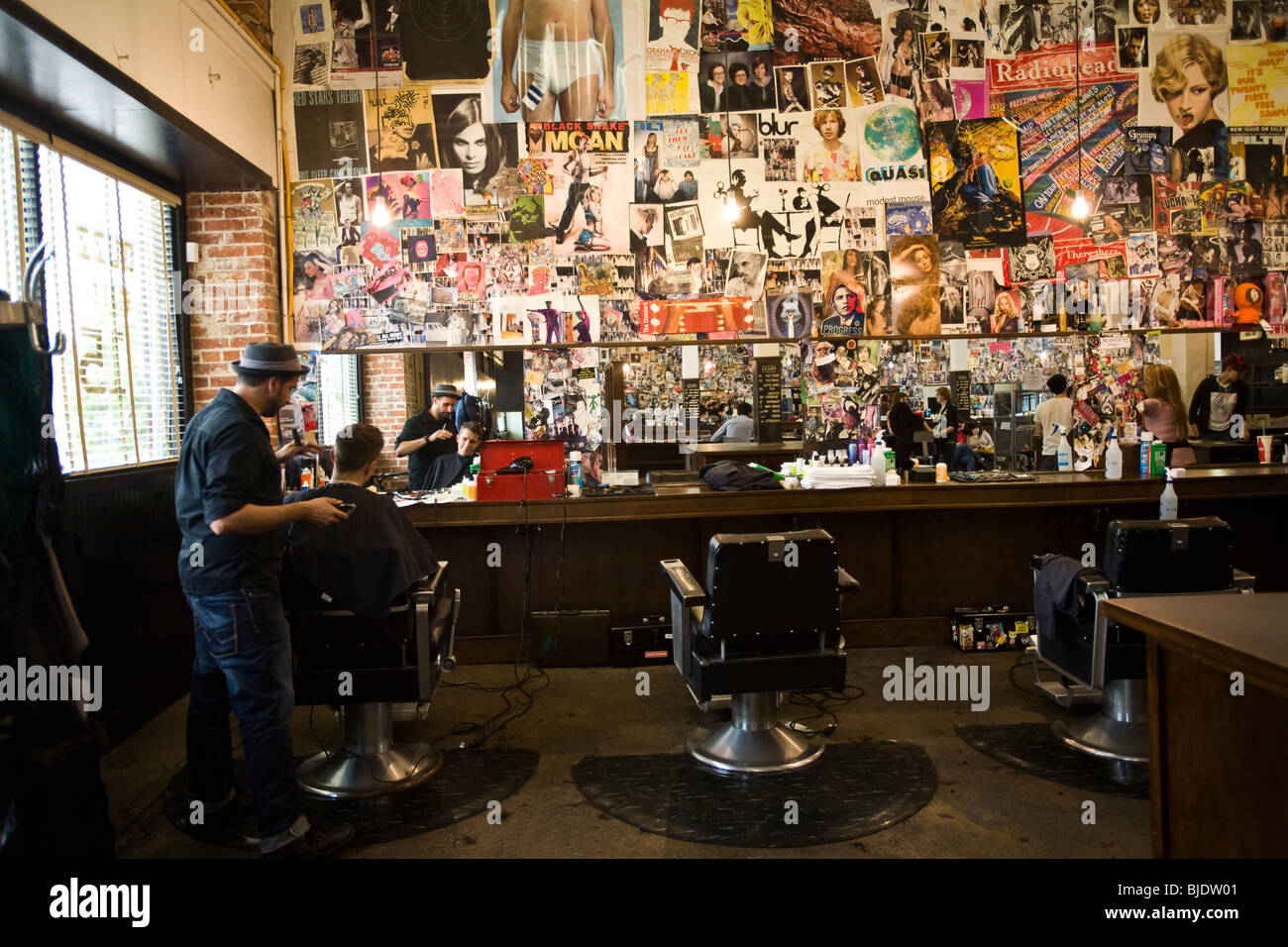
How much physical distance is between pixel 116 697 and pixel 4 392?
6.17 feet

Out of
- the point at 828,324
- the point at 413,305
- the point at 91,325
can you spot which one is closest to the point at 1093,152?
the point at 828,324

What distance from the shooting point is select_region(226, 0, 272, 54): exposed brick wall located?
441 centimetres

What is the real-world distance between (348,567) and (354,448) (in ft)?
1.41

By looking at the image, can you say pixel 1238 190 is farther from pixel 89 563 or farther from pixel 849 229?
pixel 89 563

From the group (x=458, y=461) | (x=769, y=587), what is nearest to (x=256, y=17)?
(x=458, y=461)

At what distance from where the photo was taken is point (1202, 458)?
564 cm

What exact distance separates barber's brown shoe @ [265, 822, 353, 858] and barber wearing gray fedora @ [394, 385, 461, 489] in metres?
2.46

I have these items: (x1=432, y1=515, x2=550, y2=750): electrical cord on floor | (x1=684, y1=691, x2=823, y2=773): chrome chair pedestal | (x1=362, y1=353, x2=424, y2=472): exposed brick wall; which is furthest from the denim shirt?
(x1=362, y1=353, x2=424, y2=472): exposed brick wall

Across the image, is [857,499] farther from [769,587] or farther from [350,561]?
[350,561]

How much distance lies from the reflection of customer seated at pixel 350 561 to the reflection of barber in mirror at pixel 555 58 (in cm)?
268

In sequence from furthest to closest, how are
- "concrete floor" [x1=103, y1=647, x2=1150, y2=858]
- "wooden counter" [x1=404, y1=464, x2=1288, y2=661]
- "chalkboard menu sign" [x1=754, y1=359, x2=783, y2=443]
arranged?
"chalkboard menu sign" [x1=754, y1=359, x2=783, y2=443]
"wooden counter" [x1=404, y1=464, x2=1288, y2=661]
"concrete floor" [x1=103, y1=647, x2=1150, y2=858]

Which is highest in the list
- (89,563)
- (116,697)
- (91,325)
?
(91,325)

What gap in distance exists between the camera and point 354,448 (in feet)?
9.83

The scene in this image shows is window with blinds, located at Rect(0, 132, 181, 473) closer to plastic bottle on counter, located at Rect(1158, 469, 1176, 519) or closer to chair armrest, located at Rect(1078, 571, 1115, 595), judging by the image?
chair armrest, located at Rect(1078, 571, 1115, 595)
